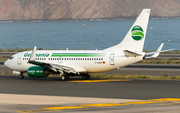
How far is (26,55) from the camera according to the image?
45.4 m

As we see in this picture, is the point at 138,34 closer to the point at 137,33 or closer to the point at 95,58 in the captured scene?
the point at 137,33

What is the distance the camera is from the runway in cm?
2181

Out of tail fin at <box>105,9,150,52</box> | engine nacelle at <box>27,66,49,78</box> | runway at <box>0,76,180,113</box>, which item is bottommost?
runway at <box>0,76,180,113</box>

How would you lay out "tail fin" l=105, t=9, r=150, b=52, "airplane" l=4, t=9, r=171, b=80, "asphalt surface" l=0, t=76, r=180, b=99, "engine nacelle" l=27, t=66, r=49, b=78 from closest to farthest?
1. "asphalt surface" l=0, t=76, r=180, b=99
2. "airplane" l=4, t=9, r=171, b=80
3. "tail fin" l=105, t=9, r=150, b=52
4. "engine nacelle" l=27, t=66, r=49, b=78

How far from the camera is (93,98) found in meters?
26.9

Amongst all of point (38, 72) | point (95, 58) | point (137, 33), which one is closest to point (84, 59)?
point (95, 58)

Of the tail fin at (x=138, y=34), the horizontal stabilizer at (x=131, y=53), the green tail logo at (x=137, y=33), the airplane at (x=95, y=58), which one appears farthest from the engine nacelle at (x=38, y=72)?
the green tail logo at (x=137, y=33)

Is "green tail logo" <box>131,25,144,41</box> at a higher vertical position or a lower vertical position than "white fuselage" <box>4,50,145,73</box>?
higher

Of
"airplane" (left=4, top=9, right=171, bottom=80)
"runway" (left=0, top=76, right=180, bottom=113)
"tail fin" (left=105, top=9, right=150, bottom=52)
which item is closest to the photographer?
"runway" (left=0, top=76, right=180, bottom=113)

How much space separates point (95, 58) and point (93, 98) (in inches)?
555

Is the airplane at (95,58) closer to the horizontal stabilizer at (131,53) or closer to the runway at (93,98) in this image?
the horizontal stabilizer at (131,53)

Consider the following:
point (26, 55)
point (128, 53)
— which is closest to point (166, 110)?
point (128, 53)

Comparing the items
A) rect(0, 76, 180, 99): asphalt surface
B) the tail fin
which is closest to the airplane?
the tail fin

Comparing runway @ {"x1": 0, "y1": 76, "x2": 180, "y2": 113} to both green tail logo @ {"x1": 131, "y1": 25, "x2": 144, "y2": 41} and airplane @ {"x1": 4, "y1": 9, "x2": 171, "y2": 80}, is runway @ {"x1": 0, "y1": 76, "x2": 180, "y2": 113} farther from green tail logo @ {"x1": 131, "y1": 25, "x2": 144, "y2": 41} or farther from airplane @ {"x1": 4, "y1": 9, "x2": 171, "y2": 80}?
green tail logo @ {"x1": 131, "y1": 25, "x2": 144, "y2": 41}
